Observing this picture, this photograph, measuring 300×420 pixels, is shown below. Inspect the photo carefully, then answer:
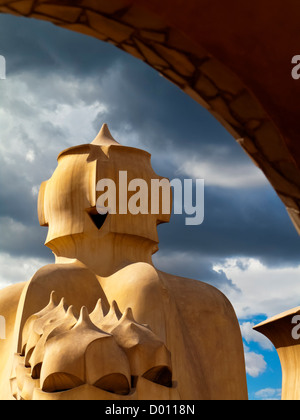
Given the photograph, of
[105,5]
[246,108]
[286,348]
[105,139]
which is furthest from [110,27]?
[105,139]

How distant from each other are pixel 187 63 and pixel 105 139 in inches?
373

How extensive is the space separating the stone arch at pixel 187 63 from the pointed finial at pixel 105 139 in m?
8.88

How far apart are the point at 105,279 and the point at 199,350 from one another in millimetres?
2096

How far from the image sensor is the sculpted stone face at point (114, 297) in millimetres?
→ 8086

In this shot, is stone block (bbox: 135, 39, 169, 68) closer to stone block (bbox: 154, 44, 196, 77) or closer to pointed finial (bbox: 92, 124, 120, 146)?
stone block (bbox: 154, 44, 196, 77)

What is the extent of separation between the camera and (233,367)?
11016 millimetres

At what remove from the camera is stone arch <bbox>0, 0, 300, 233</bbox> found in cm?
290

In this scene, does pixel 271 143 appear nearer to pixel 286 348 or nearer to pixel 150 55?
pixel 150 55

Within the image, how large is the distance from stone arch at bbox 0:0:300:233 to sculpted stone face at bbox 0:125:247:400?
4.81 metres

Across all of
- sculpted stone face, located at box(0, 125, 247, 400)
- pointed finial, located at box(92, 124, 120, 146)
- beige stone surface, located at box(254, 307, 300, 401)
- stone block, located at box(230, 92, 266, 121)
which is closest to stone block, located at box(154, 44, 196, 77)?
stone block, located at box(230, 92, 266, 121)

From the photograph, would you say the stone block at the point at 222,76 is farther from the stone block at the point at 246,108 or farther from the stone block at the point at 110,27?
the stone block at the point at 110,27

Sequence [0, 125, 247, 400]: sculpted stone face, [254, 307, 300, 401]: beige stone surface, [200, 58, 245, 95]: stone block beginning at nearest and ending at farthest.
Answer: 1. [200, 58, 245, 95]: stone block
2. [0, 125, 247, 400]: sculpted stone face
3. [254, 307, 300, 401]: beige stone surface

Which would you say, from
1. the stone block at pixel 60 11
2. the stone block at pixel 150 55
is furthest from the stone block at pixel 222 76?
the stone block at pixel 60 11

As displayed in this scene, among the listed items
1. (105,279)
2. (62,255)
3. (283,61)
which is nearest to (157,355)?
(105,279)
